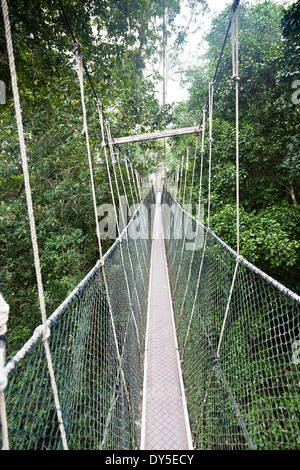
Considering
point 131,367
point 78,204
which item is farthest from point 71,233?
point 131,367

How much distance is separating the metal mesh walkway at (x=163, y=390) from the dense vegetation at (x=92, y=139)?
1002 mm

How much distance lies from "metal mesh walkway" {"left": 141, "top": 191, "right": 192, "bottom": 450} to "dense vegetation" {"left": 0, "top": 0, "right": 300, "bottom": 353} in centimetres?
100

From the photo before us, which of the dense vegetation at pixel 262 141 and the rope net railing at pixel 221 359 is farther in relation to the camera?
the dense vegetation at pixel 262 141

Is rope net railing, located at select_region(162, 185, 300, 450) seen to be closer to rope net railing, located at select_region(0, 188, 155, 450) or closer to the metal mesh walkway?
the metal mesh walkway

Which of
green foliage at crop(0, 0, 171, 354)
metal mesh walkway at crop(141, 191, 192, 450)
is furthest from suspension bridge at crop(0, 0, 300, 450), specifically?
green foliage at crop(0, 0, 171, 354)

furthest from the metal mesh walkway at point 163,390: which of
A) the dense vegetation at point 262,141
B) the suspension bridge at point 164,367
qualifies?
the dense vegetation at point 262,141

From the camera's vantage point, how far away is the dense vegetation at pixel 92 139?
2.04 metres

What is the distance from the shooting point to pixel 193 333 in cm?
175

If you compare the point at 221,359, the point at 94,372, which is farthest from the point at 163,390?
the point at 94,372

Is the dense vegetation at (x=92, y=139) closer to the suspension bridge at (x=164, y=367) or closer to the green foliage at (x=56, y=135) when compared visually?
the green foliage at (x=56, y=135)

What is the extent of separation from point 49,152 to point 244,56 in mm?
3125

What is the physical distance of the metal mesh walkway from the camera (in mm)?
1304

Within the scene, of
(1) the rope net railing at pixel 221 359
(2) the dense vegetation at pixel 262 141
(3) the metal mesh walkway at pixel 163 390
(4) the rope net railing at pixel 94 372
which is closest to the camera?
(4) the rope net railing at pixel 94 372

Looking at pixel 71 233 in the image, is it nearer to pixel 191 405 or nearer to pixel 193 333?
pixel 193 333
